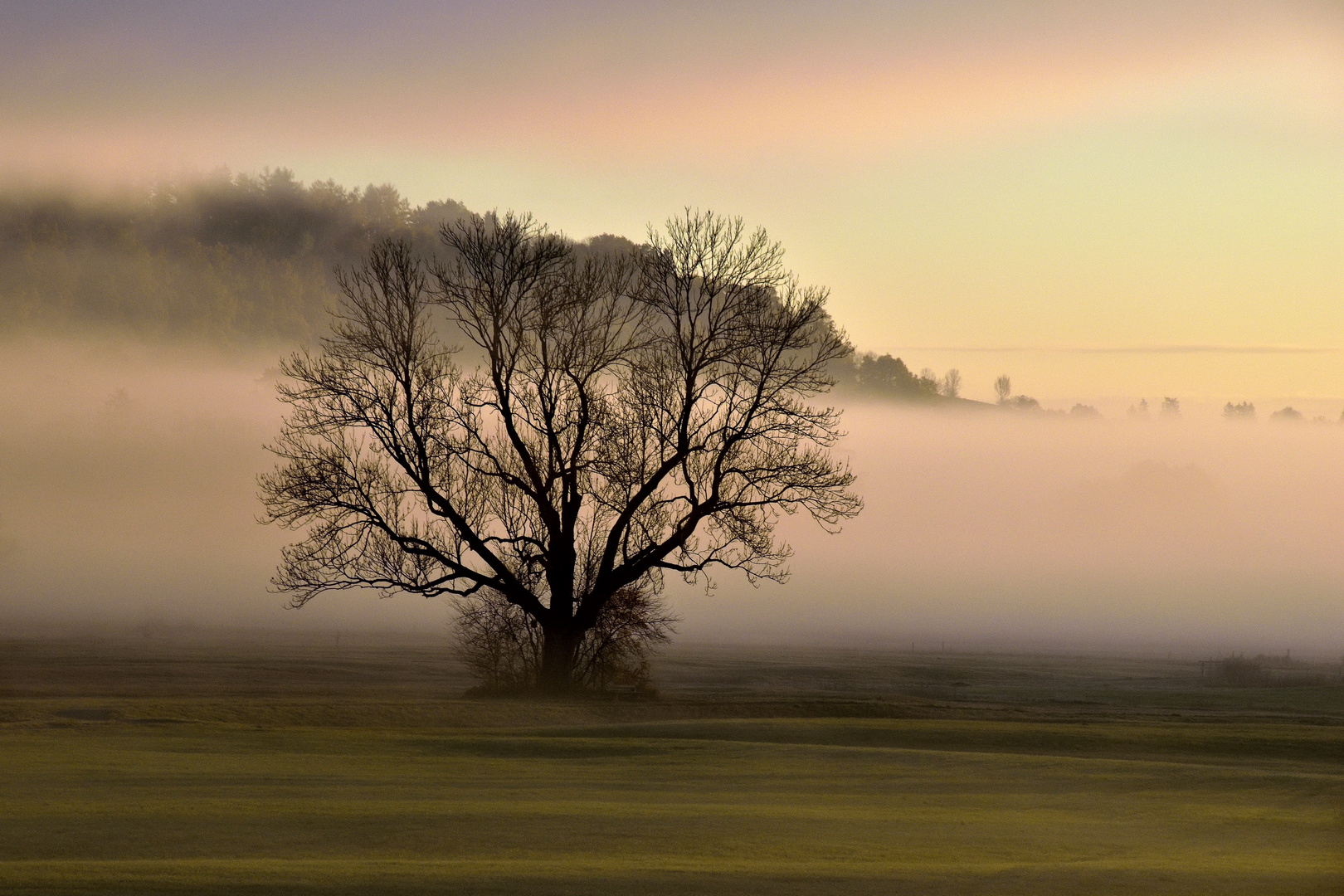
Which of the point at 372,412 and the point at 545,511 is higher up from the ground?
the point at 372,412

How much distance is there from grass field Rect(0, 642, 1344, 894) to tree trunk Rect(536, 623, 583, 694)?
2.55 m

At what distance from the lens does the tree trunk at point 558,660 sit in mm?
33781

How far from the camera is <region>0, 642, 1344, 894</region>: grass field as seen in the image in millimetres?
11766

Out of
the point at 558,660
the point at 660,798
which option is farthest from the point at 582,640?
the point at 660,798

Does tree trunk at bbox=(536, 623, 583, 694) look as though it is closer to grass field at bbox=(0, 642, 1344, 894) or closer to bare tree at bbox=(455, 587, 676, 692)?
bare tree at bbox=(455, 587, 676, 692)

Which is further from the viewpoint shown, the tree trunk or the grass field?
the tree trunk

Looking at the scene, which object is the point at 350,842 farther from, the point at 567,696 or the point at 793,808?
the point at 567,696

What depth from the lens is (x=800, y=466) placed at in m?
34.1

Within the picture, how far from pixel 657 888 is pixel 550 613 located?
902 inches

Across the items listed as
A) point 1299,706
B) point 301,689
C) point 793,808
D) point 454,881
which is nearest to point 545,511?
point 301,689

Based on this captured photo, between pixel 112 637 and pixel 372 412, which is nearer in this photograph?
pixel 372 412

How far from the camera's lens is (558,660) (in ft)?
111

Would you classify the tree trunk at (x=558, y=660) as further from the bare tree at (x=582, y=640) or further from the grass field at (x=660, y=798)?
the grass field at (x=660, y=798)

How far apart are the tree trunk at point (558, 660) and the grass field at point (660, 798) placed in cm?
255
